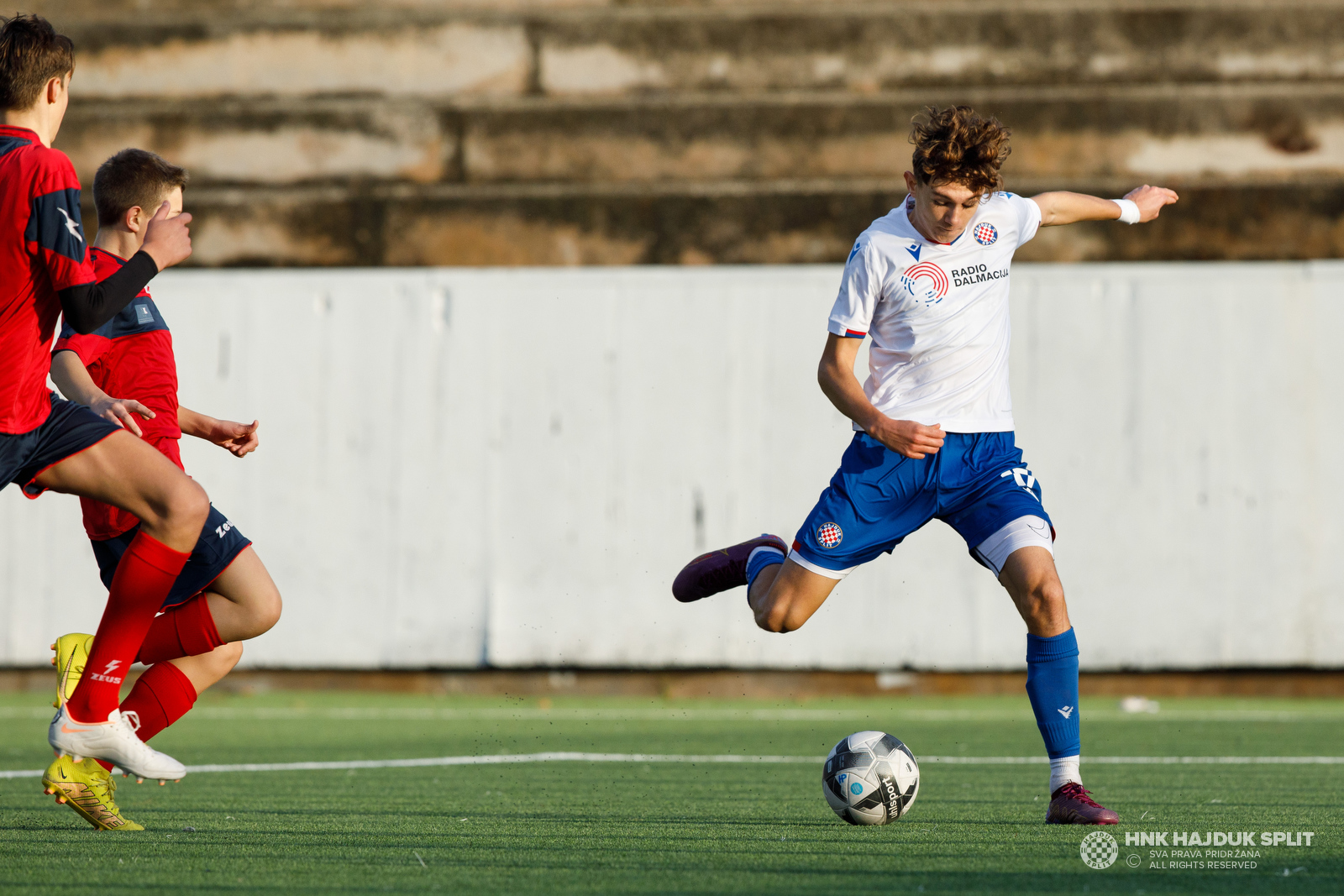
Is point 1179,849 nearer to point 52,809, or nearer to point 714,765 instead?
point 714,765

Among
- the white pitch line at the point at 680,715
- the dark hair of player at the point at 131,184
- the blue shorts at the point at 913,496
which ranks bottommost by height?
the white pitch line at the point at 680,715

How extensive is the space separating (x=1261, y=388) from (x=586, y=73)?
591 centimetres

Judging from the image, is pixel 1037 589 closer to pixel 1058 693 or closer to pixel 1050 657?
pixel 1050 657

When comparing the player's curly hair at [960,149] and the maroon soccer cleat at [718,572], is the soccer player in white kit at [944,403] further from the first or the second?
the maroon soccer cleat at [718,572]

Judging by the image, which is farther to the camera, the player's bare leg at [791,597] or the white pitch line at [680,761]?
the white pitch line at [680,761]

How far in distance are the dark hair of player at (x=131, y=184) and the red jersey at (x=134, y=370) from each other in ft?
0.51

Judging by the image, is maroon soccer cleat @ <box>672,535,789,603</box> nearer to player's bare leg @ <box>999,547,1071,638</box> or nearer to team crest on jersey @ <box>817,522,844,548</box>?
team crest on jersey @ <box>817,522,844,548</box>

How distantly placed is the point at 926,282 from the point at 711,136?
7.68 meters

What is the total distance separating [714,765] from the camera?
706 centimetres

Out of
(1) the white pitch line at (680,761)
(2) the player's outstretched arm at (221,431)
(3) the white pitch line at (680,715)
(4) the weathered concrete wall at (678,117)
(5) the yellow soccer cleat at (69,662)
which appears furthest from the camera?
(4) the weathered concrete wall at (678,117)

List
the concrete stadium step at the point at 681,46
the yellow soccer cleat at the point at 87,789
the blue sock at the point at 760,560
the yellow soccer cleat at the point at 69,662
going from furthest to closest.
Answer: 1. the concrete stadium step at the point at 681,46
2. the blue sock at the point at 760,560
3. the yellow soccer cleat at the point at 69,662
4. the yellow soccer cleat at the point at 87,789

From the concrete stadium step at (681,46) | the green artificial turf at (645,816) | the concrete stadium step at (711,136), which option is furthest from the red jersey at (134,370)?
the concrete stadium step at (681,46)

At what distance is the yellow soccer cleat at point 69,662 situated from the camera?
4.82 metres

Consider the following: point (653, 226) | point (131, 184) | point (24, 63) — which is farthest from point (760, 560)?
point (653, 226)
